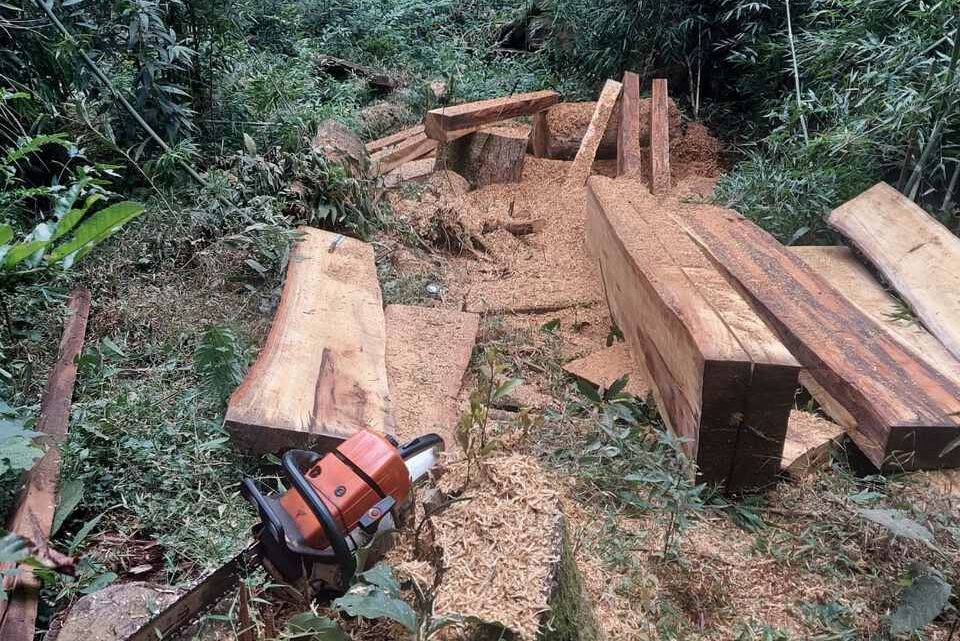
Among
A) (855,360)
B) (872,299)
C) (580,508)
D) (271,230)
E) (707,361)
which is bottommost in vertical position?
(580,508)

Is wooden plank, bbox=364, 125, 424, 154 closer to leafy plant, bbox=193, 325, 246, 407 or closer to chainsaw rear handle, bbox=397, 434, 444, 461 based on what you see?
leafy plant, bbox=193, 325, 246, 407

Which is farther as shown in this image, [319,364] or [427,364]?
[427,364]

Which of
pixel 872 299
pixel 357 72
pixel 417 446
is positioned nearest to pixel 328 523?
pixel 417 446

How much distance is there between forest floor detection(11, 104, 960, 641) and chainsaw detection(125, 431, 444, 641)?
0.74 feet

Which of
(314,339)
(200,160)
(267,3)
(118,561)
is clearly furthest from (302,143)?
(267,3)

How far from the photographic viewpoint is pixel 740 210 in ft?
15.6

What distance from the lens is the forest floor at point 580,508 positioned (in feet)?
6.42

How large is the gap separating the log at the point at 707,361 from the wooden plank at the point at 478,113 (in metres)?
2.70

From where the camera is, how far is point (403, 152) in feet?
19.0

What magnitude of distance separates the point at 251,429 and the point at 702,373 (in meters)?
1.40

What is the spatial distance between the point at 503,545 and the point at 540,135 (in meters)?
5.36

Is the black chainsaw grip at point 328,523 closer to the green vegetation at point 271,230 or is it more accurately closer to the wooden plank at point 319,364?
the green vegetation at point 271,230

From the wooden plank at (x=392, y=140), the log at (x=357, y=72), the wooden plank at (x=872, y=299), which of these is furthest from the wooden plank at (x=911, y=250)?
the log at (x=357, y=72)

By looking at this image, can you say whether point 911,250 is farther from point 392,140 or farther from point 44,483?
point 392,140
